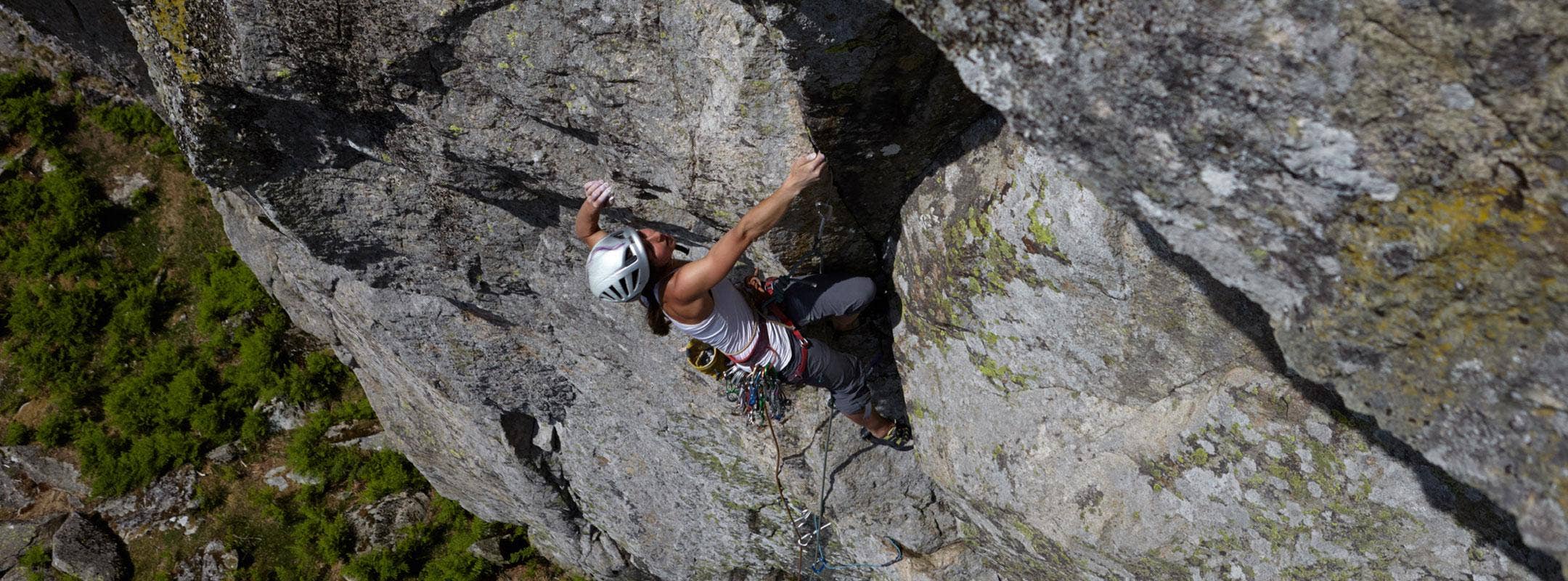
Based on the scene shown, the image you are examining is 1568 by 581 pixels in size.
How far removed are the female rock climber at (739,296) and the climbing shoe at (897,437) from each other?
0.02m

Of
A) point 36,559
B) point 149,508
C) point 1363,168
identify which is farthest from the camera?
point 149,508

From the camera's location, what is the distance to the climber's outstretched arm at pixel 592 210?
204 inches

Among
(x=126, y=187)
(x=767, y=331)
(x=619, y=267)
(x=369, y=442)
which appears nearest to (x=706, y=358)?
(x=767, y=331)

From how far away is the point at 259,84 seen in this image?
518 centimetres

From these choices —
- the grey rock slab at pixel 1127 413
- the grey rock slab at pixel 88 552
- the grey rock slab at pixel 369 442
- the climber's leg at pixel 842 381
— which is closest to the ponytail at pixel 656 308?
the climber's leg at pixel 842 381

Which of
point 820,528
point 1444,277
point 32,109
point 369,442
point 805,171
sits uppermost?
point 1444,277

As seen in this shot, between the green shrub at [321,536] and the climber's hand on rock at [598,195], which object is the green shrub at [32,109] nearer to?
the green shrub at [321,536]

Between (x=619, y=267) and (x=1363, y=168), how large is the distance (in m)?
3.29

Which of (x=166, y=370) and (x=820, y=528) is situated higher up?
(x=166, y=370)

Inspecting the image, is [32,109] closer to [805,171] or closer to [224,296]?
[224,296]

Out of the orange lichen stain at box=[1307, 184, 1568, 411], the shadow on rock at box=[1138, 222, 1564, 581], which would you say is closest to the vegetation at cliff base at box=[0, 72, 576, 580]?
the shadow on rock at box=[1138, 222, 1564, 581]

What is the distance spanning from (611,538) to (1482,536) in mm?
7999

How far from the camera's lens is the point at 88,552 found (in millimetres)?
11398

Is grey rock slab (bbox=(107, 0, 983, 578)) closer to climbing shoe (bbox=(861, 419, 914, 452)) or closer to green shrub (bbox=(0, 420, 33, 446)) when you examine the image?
climbing shoe (bbox=(861, 419, 914, 452))
